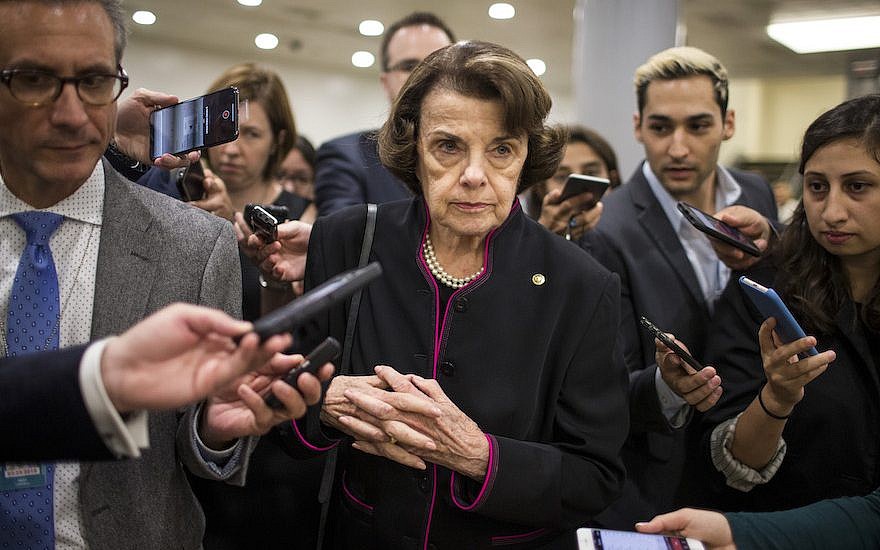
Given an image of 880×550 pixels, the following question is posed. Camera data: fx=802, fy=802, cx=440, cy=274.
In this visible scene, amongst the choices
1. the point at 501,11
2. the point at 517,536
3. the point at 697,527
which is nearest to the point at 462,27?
the point at 501,11

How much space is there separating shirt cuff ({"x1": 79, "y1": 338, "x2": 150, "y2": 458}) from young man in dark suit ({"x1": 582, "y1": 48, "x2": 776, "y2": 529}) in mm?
1395

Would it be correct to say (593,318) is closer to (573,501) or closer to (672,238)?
(573,501)

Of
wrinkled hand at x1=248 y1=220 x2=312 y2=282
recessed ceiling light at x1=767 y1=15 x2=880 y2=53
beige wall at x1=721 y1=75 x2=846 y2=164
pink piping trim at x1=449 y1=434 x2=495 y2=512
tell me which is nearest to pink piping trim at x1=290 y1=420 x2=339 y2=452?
pink piping trim at x1=449 y1=434 x2=495 y2=512

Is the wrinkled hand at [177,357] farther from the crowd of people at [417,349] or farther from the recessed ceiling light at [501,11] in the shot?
the recessed ceiling light at [501,11]

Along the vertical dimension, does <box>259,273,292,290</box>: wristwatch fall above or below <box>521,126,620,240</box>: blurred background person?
below

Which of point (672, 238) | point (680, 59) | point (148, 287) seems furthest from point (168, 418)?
point (680, 59)

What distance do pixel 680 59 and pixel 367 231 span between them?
66.7 inches

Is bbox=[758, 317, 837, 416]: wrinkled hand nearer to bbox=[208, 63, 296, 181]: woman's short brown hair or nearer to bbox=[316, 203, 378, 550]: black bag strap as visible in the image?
bbox=[316, 203, 378, 550]: black bag strap

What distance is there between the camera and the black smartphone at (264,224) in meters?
2.09

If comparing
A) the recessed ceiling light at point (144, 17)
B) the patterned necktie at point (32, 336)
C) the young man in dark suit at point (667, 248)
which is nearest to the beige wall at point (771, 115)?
the recessed ceiling light at point (144, 17)

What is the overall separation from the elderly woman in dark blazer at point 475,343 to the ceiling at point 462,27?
6.90 metres

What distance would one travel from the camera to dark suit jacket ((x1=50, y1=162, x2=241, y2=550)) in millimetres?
1563

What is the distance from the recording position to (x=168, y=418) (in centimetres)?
167

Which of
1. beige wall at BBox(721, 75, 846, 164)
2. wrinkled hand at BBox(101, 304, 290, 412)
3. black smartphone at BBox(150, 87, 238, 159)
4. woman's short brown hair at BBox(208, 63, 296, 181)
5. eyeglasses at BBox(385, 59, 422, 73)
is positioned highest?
beige wall at BBox(721, 75, 846, 164)
